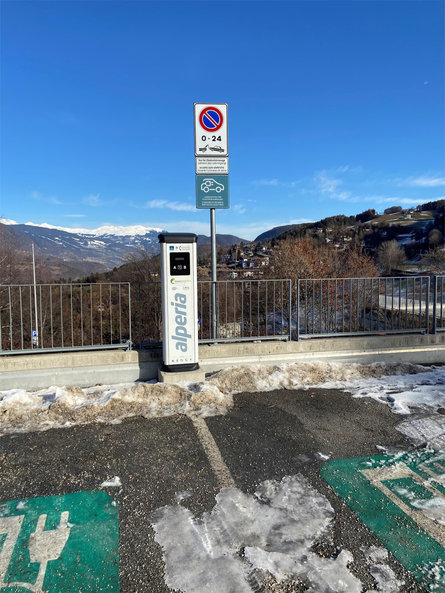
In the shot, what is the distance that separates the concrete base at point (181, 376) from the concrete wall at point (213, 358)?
41 cm

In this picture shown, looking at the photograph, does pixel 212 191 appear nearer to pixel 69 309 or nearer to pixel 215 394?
pixel 215 394

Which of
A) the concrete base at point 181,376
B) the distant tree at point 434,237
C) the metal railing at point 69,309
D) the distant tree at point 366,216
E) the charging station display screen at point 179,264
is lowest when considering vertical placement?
the concrete base at point 181,376

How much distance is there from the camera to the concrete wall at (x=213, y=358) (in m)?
5.46

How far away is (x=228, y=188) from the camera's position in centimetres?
656

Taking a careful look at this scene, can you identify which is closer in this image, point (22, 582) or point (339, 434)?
point (22, 582)

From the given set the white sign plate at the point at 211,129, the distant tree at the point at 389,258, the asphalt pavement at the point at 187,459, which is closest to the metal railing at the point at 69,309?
the asphalt pavement at the point at 187,459

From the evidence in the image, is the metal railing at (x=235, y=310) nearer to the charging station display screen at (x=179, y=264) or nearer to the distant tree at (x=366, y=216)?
the charging station display screen at (x=179, y=264)

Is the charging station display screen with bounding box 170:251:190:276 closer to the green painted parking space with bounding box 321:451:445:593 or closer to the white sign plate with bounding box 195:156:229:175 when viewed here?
the white sign plate with bounding box 195:156:229:175

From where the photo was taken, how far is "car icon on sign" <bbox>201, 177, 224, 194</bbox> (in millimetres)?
6512

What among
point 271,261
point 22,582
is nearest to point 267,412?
→ point 22,582

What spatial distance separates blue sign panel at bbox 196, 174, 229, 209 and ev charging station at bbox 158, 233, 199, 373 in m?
1.20

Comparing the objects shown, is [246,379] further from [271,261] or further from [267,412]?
[271,261]

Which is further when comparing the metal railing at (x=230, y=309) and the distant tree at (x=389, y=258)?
the distant tree at (x=389, y=258)

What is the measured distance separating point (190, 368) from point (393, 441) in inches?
114
